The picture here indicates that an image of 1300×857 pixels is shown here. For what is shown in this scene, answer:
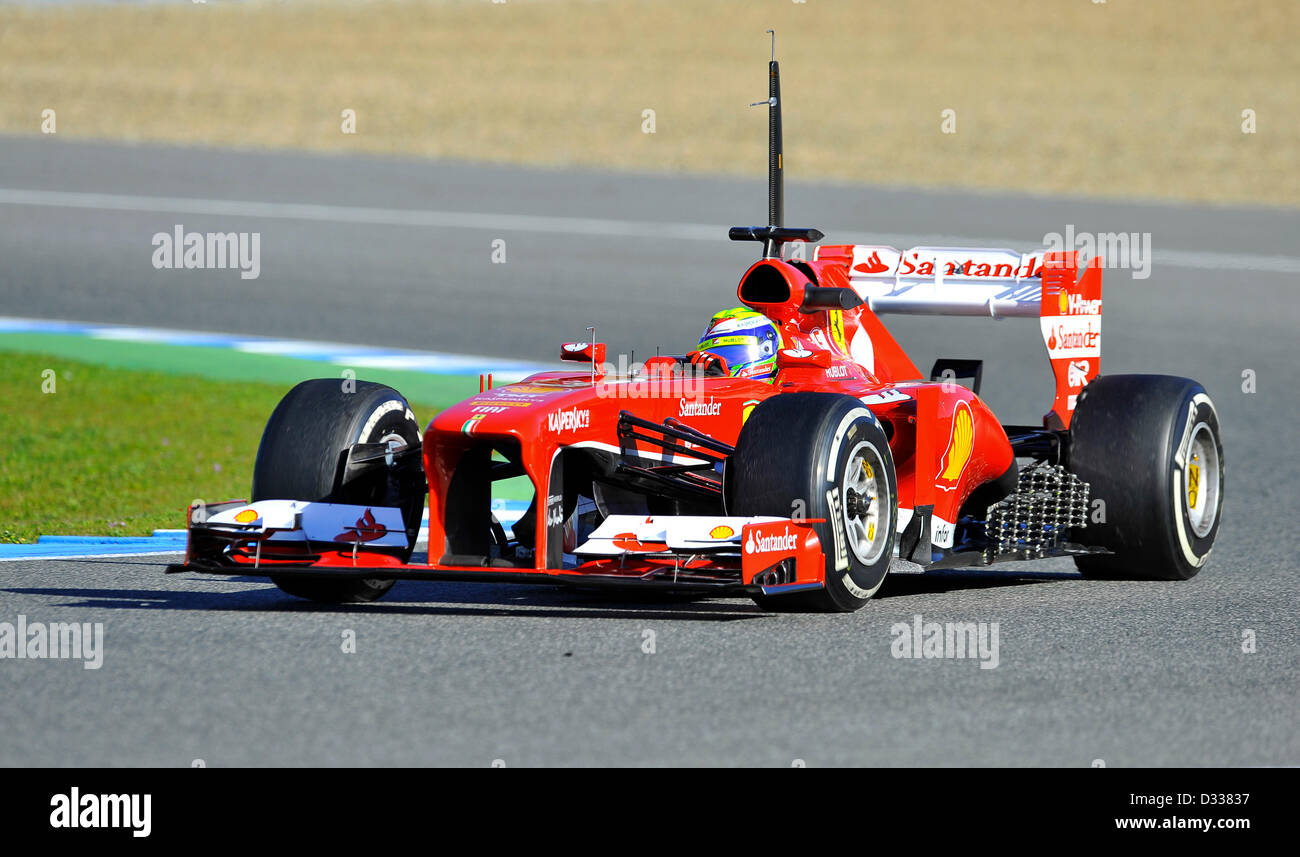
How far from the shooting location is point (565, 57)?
1940 inches

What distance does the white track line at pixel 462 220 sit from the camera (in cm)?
2486

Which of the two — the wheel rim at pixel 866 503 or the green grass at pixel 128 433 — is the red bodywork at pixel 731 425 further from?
the green grass at pixel 128 433

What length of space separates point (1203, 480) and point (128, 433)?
710cm

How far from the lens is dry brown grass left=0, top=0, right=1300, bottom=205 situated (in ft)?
111

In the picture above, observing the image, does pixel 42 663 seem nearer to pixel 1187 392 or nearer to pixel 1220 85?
pixel 1187 392

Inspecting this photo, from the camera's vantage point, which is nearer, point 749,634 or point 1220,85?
point 749,634

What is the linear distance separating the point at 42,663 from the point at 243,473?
18.9 ft

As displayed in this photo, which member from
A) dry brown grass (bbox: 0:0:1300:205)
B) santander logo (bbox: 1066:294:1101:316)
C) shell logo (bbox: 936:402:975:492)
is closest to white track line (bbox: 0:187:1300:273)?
dry brown grass (bbox: 0:0:1300:205)

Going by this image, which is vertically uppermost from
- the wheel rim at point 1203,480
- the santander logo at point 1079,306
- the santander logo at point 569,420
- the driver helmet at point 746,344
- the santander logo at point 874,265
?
the santander logo at point 874,265

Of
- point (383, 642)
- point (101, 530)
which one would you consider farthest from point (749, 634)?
point (101, 530)

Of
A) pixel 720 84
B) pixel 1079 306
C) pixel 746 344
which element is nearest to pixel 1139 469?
pixel 1079 306

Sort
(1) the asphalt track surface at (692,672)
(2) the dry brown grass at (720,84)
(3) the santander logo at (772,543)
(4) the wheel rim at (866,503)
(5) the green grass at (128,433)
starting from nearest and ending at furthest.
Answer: (1) the asphalt track surface at (692,672), (3) the santander logo at (772,543), (4) the wheel rim at (866,503), (5) the green grass at (128,433), (2) the dry brown grass at (720,84)

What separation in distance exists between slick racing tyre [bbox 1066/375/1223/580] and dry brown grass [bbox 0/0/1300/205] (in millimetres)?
21592

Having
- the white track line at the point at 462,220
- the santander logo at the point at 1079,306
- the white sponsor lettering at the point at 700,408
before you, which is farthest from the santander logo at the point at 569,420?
the white track line at the point at 462,220
